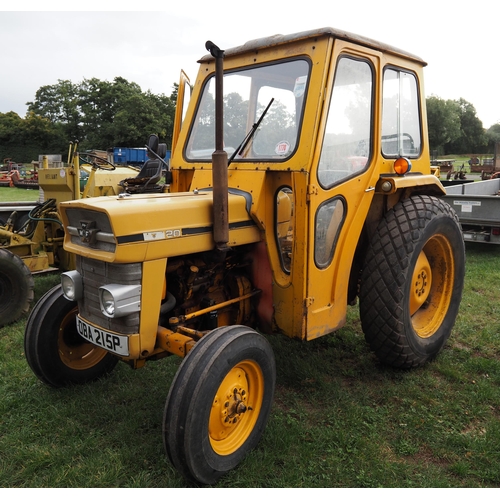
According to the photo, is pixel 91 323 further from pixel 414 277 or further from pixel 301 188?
pixel 414 277

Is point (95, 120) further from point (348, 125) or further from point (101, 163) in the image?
point (348, 125)

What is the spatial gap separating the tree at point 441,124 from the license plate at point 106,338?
5280cm

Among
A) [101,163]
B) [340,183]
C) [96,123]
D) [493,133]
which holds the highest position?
[493,133]

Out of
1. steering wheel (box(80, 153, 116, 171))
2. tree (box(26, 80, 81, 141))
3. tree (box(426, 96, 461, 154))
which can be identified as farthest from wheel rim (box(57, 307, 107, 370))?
tree (box(426, 96, 461, 154))

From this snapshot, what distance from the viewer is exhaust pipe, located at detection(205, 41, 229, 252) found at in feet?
8.27

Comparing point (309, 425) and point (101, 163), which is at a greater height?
point (101, 163)

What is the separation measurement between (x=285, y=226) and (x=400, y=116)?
53.0 inches

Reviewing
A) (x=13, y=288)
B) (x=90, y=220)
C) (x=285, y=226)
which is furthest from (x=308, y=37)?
(x=13, y=288)

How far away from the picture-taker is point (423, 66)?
3816 millimetres

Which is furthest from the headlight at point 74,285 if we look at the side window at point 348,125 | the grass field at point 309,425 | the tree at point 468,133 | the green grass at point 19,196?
the tree at point 468,133

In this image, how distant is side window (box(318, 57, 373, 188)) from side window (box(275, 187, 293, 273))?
0.31 meters

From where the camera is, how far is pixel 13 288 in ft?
15.8

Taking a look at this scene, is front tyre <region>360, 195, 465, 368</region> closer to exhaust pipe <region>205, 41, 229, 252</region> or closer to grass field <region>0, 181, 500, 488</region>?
grass field <region>0, 181, 500, 488</region>

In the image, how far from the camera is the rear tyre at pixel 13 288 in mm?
4750
